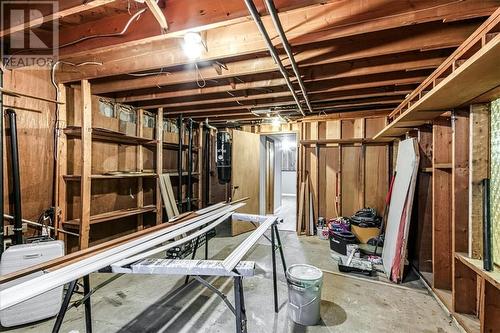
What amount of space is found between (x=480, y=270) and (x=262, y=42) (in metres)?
2.36

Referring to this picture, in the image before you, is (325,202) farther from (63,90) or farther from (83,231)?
(63,90)

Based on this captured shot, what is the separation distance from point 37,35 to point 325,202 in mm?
4830

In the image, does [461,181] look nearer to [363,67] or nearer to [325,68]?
[363,67]

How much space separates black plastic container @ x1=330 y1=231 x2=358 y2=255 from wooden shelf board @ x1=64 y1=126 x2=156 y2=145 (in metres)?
Answer: 3.36

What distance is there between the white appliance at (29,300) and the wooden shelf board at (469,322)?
3.28 m

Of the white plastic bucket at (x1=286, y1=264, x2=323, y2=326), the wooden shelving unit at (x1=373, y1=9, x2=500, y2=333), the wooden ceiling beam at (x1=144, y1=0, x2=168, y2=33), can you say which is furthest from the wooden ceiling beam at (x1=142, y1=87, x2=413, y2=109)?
the white plastic bucket at (x1=286, y1=264, x2=323, y2=326)

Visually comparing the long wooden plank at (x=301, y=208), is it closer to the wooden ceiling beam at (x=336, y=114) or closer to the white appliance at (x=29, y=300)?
the wooden ceiling beam at (x=336, y=114)

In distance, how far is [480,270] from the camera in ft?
5.48

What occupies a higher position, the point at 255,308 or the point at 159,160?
the point at 159,160

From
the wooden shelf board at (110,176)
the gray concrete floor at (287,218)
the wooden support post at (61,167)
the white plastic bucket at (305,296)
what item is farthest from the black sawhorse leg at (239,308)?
the gray concrete floor at (287,218)

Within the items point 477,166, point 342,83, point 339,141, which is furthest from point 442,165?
point 339,141

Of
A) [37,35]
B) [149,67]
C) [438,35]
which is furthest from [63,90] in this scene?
[438,35]

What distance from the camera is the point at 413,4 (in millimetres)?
1549

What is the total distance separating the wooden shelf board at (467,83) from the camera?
1.17 m
